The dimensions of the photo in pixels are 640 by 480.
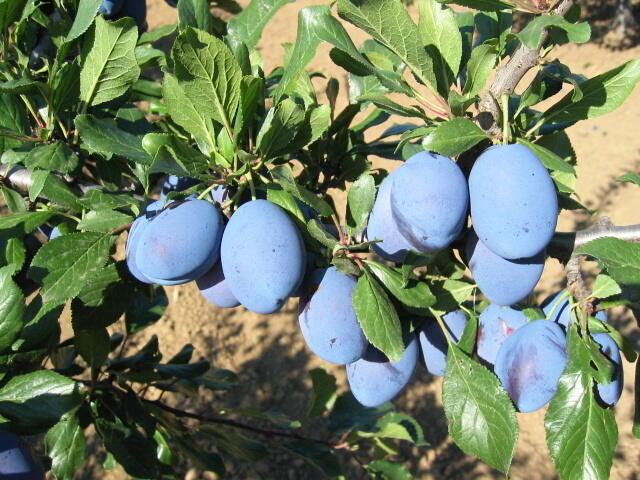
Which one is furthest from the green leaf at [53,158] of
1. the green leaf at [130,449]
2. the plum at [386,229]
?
the green leaf at [130,449]

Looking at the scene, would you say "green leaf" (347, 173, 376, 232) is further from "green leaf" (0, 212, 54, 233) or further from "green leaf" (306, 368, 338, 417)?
"green leaf" (306, 368, 338, 417)

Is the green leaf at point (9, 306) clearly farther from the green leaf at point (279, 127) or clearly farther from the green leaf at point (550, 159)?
the green leaf at point (550, 159)

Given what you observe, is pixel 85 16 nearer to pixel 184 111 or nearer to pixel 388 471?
pixel 184 111

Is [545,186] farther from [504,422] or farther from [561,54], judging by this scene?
[561,54]

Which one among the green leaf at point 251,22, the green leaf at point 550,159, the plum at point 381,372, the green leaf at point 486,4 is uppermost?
the green leaf at point 486,4

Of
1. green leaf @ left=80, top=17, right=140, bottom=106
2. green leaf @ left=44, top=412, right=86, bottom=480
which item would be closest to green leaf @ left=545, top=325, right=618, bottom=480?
green leaf @ left=80, top=17, right=140, bottom=106

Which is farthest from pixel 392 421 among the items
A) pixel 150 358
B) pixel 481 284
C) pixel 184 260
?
pixel 184 260

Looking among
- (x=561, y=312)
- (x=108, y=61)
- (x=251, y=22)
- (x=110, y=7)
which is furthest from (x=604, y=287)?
(x=110, y=7)
